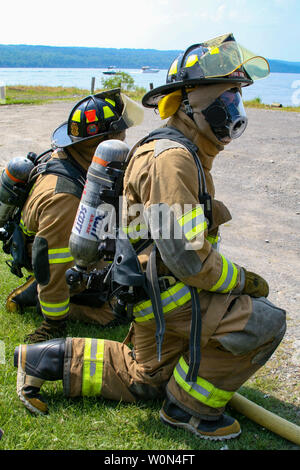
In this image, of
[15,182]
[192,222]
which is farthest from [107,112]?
[192,222]

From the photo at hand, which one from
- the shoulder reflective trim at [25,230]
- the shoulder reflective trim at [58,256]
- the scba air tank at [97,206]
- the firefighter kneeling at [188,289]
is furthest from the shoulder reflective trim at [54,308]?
the scba air tank at [97,206]

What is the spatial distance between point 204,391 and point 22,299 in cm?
223

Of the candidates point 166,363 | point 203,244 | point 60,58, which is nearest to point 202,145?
point 203,244

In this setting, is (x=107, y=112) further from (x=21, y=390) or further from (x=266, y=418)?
(x=266, y=418)

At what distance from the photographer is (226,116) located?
2.75m

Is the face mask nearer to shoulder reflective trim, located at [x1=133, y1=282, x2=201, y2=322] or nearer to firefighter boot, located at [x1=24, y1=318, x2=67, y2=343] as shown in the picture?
shoulder reflective trim, located at [x1=133, y1=282, x2=201, y2=322]

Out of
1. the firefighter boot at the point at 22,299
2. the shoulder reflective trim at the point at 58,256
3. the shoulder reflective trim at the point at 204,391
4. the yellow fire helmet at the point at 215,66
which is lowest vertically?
the firefighter boot at the point at 22,299

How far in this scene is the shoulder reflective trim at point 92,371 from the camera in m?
3.02

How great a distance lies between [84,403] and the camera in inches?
119

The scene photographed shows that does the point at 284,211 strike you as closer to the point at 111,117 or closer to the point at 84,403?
the point at 111,117

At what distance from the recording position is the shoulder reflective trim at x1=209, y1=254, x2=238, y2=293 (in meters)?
2.63

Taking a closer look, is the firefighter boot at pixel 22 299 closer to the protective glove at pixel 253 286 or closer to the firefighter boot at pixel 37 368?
the firefighter boot at pixel 37 368

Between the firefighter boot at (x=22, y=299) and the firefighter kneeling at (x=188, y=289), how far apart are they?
4.51 ft
